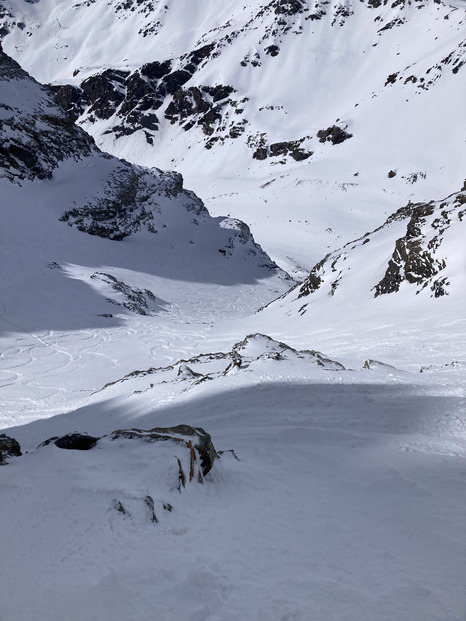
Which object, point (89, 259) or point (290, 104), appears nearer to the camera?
point (89, 259)

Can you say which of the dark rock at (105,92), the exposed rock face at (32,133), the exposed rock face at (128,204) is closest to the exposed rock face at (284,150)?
the exposed rock face at (128,204)

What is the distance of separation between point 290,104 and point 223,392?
275ft

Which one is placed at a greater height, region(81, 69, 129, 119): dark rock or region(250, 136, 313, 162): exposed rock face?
region(81, 69, 129, 119): dark rock

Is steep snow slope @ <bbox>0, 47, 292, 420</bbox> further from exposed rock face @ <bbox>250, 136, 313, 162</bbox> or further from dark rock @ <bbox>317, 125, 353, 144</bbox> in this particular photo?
dark rock @ <bbox>317, 125, 353, 144</bbox>

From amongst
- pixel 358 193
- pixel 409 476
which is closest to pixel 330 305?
pixel 409 476

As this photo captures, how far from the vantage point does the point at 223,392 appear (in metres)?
6.71

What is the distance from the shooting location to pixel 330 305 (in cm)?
1606

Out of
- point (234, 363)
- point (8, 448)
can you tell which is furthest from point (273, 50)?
point (8, 448)

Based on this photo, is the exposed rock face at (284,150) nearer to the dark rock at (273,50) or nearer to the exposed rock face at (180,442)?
the dark rock at (273,50)

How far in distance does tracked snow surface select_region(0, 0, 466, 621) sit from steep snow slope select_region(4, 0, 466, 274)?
107cm

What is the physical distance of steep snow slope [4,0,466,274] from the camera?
174 feet

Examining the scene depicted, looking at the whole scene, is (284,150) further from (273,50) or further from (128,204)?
(128,204)

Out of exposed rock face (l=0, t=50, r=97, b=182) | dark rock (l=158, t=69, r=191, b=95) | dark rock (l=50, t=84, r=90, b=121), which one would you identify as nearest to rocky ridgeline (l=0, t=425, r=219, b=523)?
exposed rock face (l=0, t=50, r=97, b=182)

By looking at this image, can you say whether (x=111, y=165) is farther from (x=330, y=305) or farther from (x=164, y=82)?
(x=164, y=82)
